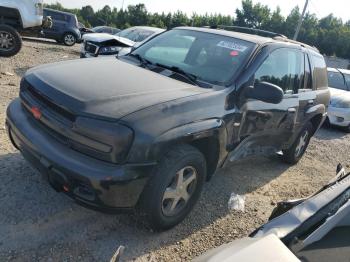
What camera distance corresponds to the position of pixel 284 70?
4.50 meters

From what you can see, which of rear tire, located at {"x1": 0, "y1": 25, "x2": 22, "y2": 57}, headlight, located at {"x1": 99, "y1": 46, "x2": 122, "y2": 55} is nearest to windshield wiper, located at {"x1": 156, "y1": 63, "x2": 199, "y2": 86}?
headlight, located at {"x1": 99, "y1": 46, "x2": 122, "y2": 55}

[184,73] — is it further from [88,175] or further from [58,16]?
[58,16]

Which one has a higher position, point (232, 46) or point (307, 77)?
point (232, 46)

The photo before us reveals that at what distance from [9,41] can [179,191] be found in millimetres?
8023

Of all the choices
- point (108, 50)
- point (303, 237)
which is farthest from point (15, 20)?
point (303, 237)

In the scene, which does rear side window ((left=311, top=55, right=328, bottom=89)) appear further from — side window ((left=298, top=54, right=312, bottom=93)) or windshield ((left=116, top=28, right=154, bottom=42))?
A: windshield ((left=116, top=28, right=154, bottom=42))

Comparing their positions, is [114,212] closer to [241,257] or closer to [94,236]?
[94,236]

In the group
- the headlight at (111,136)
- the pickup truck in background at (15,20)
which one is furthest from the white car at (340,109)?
the pickup truck in background at (15,20)

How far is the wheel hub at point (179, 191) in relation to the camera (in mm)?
3215

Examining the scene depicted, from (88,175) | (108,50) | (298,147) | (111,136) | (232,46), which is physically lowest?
(298,147)

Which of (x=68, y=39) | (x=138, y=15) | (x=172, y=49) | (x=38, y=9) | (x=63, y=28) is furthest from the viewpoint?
(x=138, y=15)

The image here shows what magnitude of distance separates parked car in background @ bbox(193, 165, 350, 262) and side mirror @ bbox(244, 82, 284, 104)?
126 cm

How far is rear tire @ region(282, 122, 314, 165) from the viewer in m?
5.51

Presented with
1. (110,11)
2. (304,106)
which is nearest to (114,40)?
(304,106)
